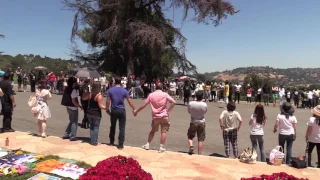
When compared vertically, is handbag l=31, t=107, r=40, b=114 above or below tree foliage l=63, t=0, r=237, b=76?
below

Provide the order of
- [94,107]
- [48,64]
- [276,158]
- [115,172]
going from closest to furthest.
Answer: [115,172], [276,158], [94,107], [48,64]

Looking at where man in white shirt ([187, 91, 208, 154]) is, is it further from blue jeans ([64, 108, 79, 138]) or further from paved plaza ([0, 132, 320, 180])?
blue jeans ([64, 108, 79, 138])

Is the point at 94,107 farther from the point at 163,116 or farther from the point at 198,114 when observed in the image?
the point at 198,114

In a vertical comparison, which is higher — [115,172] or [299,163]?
[115,172]

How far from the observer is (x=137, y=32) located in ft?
77.5

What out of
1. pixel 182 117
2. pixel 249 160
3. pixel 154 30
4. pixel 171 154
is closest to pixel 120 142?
pixel 171 154

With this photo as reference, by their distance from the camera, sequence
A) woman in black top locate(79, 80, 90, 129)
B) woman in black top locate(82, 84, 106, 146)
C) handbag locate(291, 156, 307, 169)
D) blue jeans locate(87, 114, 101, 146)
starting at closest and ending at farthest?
handbag locate(291, 156, 307, 169) < woman in black top locate(82, 84, 106, 146) < blue jeans locate(87, 114, 101, 146) < woman in black top locate(79, 80, 90, 129)

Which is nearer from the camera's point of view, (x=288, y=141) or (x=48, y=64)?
(x=288, y=141)

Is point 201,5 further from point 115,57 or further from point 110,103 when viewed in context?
point 110,103

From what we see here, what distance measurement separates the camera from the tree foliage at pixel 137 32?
78.8 feet

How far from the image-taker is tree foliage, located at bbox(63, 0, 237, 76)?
2402 centimetres

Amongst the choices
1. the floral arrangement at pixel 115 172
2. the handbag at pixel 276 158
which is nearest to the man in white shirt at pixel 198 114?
the handbag at pixel 276 158

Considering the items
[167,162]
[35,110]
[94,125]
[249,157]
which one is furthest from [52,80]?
[249,157]

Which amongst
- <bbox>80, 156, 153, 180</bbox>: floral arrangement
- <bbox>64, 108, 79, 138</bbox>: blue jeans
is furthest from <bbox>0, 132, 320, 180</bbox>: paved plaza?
<bbox>80, 156, 153, 180</bbox>: floral arrangement
